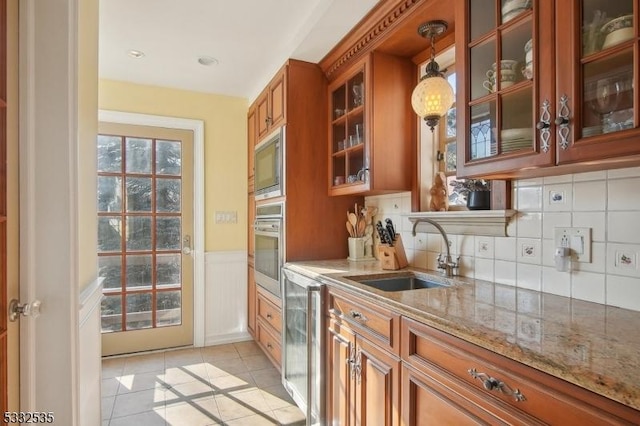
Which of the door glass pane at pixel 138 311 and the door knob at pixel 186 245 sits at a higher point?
the door knob at pixel 186 245

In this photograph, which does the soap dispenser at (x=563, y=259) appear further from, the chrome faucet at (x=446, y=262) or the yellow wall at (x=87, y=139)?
the yellow wall at (x=87, y=139)

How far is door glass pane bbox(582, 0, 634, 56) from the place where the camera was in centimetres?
93

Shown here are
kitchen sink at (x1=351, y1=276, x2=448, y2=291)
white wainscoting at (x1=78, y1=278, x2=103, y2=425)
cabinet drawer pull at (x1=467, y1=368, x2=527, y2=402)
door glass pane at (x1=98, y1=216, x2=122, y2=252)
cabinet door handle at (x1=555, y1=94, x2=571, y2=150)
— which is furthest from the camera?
door glass pane at (x1=98, y1=216, x2=122, y2=252)

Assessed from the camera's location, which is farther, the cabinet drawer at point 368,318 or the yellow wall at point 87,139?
the yellow wall at point 87,139

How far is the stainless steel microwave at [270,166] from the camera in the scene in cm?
255

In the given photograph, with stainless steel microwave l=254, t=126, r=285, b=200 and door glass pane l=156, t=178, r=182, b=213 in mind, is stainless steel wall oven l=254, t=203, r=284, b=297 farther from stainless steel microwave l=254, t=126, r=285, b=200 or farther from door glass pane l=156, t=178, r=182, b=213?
door glass pane l=156, t=178, r=182, b=213

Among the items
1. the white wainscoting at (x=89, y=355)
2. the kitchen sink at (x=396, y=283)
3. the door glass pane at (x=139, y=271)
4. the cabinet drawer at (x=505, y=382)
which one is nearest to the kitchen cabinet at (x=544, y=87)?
the cabinet drawer at (x=505, y=382)

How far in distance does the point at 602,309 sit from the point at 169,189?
3.27m

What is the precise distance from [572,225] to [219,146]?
9.84 ft

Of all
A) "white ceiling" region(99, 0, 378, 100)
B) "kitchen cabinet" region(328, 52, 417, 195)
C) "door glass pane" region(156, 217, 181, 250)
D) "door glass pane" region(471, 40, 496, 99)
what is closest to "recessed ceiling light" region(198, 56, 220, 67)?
"white ceiling" region(99, 0, 378, 100)

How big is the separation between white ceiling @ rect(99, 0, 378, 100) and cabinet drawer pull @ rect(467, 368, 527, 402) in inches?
69.2

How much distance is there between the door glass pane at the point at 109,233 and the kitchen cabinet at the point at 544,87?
117 inches

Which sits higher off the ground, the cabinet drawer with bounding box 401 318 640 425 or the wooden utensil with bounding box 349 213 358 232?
the wooden utensil with bounding box 349 213 358 232

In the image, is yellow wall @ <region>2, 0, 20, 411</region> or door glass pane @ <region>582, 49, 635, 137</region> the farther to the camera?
yellow wall @ <region>2, 0, 20, 411</region>
